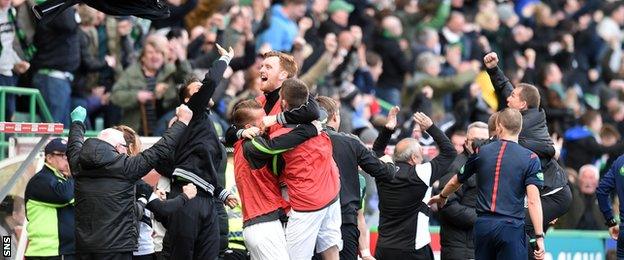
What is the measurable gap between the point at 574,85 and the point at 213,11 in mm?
8606

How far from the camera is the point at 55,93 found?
1639 centimetres

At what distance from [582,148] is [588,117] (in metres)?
1.36

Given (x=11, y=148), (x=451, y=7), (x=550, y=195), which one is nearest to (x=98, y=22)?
(x=11, y=148)

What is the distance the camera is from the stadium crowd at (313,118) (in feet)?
37.9

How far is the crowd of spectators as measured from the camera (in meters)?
16.6

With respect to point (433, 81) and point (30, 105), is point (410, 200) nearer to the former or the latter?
point (30, 105)

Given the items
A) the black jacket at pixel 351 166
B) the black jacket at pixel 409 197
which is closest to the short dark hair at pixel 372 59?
the black jacket at pixel 409 197

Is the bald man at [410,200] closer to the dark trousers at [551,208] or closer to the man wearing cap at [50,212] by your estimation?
the dark trousers at [551,208]

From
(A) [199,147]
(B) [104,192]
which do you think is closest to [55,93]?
(A) [199,147]

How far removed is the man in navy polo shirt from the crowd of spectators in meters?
2.39

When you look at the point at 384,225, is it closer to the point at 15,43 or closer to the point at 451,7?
the point at 15,43

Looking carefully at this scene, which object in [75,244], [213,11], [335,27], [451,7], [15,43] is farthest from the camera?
[451,7]

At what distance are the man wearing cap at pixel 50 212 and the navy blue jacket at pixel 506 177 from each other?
145 inches

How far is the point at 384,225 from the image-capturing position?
43.8 feet
